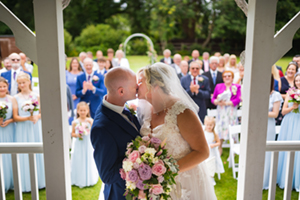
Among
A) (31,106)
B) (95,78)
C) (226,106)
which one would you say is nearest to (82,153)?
(31,106)

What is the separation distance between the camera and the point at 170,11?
25828 millimetres

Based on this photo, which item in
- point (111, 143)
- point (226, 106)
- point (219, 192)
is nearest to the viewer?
point (111, 143)

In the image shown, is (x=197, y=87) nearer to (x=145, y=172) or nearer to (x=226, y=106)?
(x=226, y=106)

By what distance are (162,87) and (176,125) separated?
1.27ft

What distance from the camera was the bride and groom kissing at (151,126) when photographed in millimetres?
2502

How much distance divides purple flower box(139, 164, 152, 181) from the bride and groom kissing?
1.04 ft

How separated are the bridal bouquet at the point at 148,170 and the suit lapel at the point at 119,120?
24 centimetres

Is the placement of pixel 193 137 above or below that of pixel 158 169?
above

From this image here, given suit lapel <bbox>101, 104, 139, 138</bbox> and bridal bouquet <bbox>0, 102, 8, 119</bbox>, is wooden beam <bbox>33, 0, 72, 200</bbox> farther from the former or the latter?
bridal bouquet <bbox>0, 102, 8, 119</bbox>

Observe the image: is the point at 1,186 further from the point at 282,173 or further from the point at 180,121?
the point at 282,173

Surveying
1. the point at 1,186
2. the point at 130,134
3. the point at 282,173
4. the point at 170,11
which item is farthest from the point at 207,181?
the point at 170,11

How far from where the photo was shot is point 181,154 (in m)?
2.66

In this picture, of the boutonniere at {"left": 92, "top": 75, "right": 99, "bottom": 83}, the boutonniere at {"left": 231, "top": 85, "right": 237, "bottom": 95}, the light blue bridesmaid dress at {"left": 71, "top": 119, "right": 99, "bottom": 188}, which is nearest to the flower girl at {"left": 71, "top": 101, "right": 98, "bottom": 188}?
the light blue bridesmaid dress at {"left": 71, "top": 119, "right": 99, "bottom": 188}

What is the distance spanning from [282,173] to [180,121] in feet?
10.8
